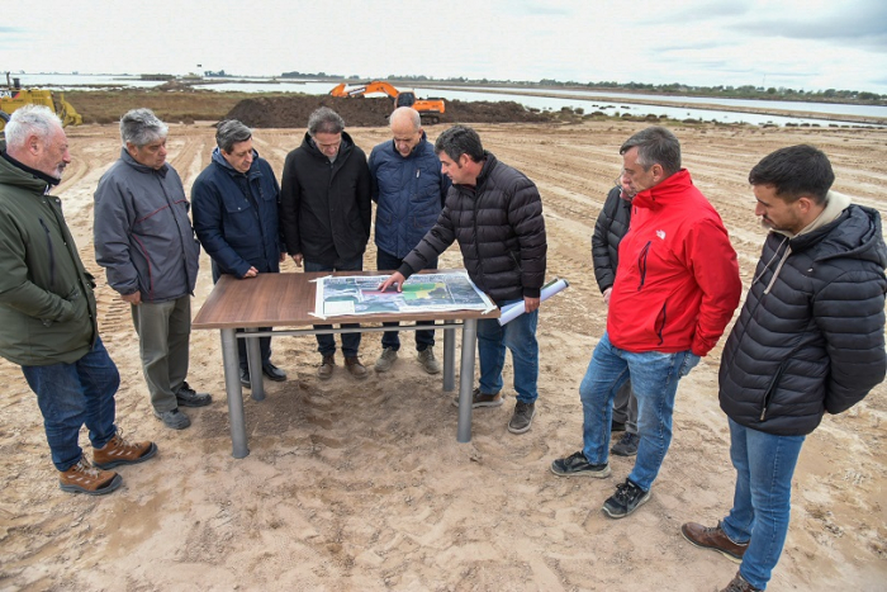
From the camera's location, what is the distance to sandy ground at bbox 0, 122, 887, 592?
8.80 ft

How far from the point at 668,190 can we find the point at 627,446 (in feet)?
5.93

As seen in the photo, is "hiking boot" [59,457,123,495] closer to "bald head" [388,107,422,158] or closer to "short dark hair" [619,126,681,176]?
"bald head" [388,107,422,158]

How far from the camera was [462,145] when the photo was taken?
321 centimetres

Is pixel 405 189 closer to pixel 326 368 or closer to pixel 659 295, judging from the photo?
pixel 326 368

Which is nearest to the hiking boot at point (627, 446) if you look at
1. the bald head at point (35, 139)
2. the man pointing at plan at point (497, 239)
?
the man pointing at plan at point (497, 239)

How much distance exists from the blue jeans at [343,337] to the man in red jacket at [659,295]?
2.07 metres

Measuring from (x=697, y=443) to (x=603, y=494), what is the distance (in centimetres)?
92

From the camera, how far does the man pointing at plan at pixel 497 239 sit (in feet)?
10.7

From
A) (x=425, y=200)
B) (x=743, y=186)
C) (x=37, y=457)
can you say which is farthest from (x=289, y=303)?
(x=743, y=186)

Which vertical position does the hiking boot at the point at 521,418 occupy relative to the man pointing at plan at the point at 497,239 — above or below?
below

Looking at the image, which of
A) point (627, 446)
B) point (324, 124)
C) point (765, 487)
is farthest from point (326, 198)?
point (765, 487)

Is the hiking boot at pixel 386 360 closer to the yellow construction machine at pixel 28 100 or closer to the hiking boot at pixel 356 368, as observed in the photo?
the hiking boot at pixel 356 368

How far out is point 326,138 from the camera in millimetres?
3875

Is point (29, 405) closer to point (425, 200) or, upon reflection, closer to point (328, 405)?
point (328, 405)
